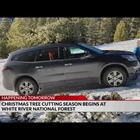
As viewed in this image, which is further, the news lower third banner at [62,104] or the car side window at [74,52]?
the car side window at [74,52]

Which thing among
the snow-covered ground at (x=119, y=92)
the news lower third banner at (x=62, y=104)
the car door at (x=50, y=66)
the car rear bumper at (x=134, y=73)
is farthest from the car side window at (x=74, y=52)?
the car rear bumper at (x=134, y=73)

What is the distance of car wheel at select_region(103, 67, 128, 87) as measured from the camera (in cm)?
476

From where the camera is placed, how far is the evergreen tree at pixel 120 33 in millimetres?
4891

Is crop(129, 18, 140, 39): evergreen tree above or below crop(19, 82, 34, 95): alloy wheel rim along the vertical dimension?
above

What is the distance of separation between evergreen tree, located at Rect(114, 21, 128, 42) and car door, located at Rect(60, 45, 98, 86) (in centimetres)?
58

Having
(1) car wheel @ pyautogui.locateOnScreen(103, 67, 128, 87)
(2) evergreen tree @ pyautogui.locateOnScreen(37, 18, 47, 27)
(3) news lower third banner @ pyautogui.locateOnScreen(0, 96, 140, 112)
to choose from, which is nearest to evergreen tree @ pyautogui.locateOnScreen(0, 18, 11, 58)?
(2) evergreen tree @ pyautogui.locateOnScreen(37, 18, 47, 27)

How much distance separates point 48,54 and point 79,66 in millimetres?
607

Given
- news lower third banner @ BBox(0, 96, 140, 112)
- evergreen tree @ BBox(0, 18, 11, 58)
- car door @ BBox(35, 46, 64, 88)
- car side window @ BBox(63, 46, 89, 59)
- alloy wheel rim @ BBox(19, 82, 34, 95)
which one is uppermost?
evergreen tree @ BBox(0, 18, 11, 58)

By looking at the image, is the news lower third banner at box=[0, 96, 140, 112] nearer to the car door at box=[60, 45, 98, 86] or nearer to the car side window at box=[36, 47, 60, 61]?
the car door at box=[60, 45, 98, 86]

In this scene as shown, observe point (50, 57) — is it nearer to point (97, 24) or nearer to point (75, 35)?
point (75, 35)

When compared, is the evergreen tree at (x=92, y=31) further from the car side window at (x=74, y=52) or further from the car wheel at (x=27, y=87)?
the car wheel at (x=27, y=87)

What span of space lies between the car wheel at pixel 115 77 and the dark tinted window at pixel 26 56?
52.6 inches
